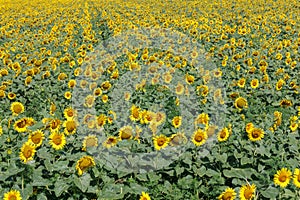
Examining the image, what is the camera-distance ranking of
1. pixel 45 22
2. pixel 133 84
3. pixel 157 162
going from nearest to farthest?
pixel 157 162
pixel 133 84
pixel 45 22

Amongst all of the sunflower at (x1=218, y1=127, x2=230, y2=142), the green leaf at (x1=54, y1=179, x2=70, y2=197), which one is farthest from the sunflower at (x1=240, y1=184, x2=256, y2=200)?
the green leaf at (x1=54, y1=179, x2=70, y2=197)

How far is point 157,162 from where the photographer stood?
115 inches

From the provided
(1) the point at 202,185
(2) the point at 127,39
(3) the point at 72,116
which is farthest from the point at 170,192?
(2) the point at 127,39

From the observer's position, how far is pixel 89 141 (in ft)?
9.74

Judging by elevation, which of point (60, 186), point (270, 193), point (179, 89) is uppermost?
point (179, 89)

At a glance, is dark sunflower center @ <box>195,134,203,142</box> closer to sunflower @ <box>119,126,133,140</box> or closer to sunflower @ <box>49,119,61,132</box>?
sunflower @ <box>119,126,133,140</box>

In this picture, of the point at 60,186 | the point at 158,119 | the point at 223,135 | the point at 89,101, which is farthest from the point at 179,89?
the point at 60,186

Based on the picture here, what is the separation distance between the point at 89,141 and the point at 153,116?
809mm

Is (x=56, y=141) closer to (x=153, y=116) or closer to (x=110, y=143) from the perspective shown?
(x=110, y=143)

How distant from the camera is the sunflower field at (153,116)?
2654mm

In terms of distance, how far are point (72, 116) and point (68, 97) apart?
1383 mm

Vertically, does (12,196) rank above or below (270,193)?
below

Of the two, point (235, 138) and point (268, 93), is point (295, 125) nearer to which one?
point (235, 138)

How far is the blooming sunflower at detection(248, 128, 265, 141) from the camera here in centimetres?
304
